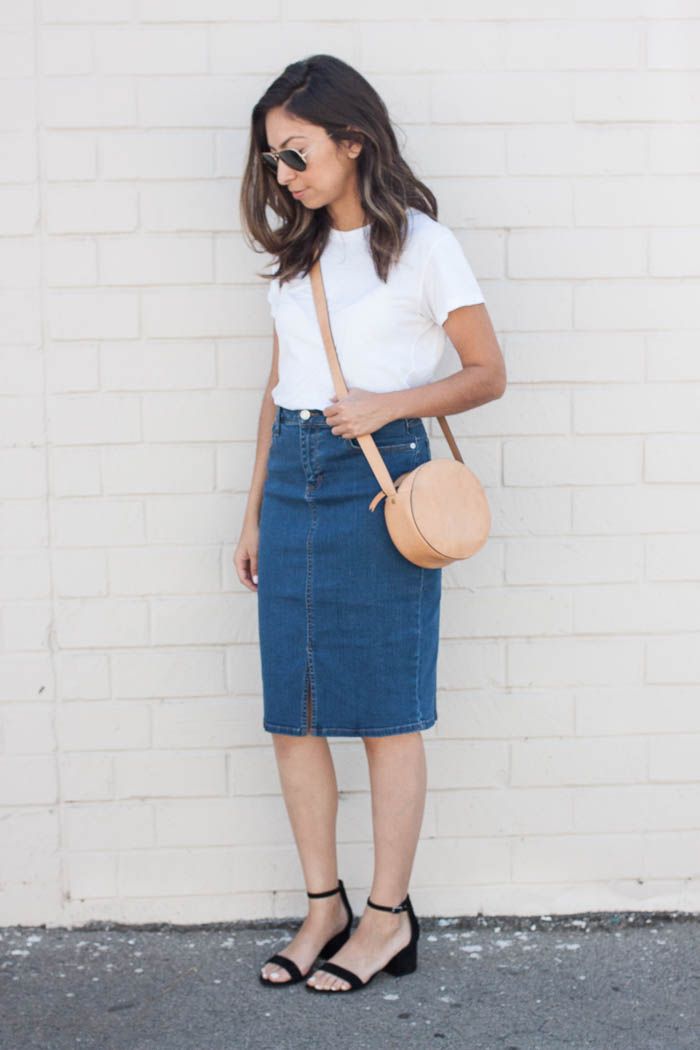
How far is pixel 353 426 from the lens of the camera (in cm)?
251

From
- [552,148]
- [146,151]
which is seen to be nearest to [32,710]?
[146,151]

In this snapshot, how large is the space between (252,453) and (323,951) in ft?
3.97

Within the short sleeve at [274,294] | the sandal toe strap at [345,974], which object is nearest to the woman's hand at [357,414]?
the short sleeve at [274,294]

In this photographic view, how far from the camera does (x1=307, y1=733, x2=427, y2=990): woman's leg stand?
2.72 metres

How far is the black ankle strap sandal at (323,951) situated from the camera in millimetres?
2762

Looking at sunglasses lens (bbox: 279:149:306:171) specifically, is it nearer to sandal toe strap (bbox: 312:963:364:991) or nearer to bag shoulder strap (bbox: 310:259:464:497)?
bag shoulder strap (bbox: 310:259:464:497)

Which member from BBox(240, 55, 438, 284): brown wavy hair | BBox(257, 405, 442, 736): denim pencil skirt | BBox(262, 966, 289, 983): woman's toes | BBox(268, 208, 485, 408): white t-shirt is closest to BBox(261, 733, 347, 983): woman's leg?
BBox(262, 966, 289, 983): woman's toes

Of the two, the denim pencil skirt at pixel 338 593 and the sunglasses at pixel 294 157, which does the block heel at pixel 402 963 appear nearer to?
the denim pencil skirt at pixel 338 593

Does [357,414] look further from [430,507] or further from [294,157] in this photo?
[294,157]

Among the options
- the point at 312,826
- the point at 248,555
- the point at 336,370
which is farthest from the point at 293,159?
the point at 312,826

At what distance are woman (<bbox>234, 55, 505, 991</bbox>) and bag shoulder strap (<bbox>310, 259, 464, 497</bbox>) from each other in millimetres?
25

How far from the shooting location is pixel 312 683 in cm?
267

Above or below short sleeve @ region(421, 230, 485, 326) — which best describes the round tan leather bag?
below

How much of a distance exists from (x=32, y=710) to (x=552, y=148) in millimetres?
1913
